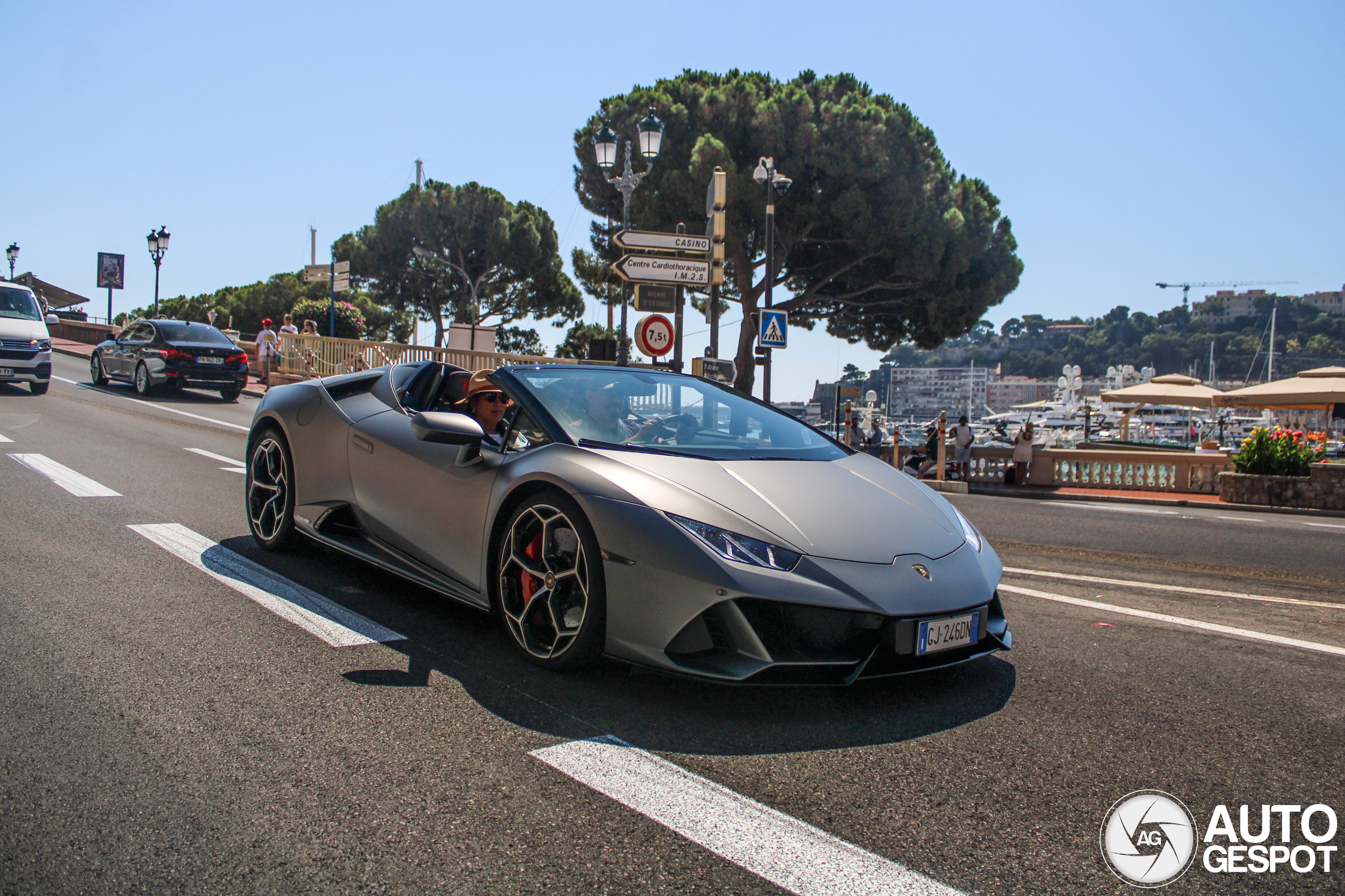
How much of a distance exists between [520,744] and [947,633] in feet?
4.68

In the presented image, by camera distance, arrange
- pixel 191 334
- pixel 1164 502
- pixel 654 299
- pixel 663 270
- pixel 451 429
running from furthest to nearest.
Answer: pixel 191 334
pixel 1164 502
pixel 654 299
pixel 663 270
pixel 451 429

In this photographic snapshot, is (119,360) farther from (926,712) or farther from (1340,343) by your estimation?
(1340,343)

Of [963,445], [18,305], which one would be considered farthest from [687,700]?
[18,305]

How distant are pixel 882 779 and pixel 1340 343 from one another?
154 metres

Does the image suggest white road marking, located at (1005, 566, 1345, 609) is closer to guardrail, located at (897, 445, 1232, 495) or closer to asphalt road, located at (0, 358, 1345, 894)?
asphalt road, located at (0, 358, 1345, 894)

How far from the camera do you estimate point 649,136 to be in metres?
15.9

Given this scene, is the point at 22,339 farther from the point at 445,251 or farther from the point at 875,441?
the point at 445,251

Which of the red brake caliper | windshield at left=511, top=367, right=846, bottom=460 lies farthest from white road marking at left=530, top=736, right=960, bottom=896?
windshield at left=511, top=367, right=846, bottom=460

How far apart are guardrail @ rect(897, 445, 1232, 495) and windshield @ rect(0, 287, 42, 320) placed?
64.3 ft

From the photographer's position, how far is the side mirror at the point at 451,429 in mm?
3719

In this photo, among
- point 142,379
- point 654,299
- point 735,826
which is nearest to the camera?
point 735,826

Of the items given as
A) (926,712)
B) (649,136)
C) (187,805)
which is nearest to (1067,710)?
(926,712)

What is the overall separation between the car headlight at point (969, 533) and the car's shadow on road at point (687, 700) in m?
0.47

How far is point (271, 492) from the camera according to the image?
5285mm
